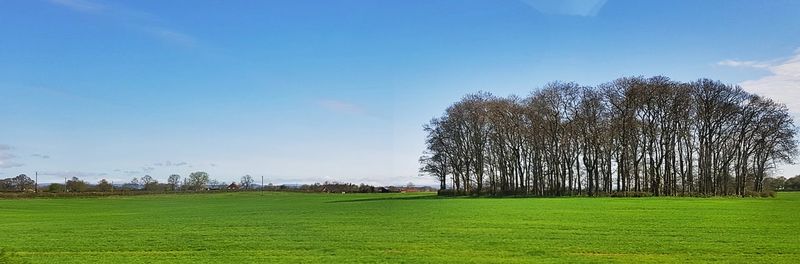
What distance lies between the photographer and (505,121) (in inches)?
3681

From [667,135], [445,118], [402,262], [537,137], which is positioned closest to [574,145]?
[537,137]

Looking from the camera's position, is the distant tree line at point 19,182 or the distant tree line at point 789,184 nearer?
the distant tree line at point 789,184

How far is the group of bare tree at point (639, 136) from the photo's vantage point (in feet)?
266

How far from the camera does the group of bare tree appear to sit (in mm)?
81000

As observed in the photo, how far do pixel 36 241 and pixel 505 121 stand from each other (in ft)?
244

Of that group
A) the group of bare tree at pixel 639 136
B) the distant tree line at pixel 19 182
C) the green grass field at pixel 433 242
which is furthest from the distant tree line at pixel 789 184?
the distant tree line at pixel 19 182

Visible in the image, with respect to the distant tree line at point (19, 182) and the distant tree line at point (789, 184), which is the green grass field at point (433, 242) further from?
the distant tree line at point (19, 182)

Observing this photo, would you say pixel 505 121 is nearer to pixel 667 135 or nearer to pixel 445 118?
pixel 445 118

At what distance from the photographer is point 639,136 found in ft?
274

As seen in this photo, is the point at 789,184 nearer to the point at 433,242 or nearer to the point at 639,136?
the point at 639,136

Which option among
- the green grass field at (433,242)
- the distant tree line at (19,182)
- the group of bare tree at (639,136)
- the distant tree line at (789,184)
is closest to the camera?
the green grass field at (433,242)

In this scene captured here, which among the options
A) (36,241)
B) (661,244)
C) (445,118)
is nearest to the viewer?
(661,244)

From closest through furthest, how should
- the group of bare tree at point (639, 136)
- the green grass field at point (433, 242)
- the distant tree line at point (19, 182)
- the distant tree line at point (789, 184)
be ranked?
the green grass field at point (433, 242)
the group of bare tree at point (639, 136)
the distant tree line at point (789, 184)
the distant tree line at point (19, 182)

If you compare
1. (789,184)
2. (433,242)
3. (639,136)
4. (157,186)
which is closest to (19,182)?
(157,186)
